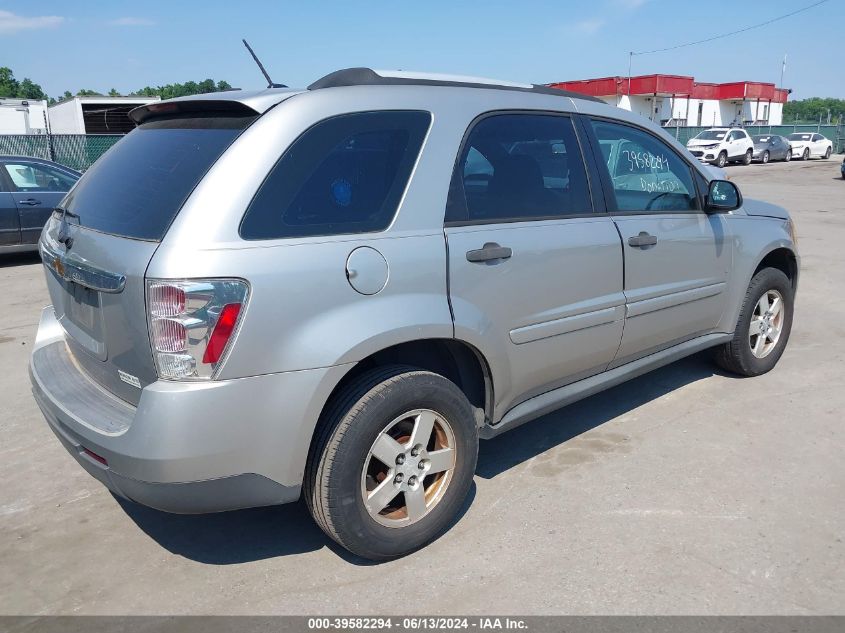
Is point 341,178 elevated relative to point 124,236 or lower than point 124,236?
elevated

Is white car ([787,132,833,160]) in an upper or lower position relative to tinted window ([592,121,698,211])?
upper

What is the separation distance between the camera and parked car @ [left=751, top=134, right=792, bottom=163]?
110ft

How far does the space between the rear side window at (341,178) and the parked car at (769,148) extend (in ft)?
115

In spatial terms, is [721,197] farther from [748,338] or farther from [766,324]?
[766,324]

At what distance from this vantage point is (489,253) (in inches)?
120

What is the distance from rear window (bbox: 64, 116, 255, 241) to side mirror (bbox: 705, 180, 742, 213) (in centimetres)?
286

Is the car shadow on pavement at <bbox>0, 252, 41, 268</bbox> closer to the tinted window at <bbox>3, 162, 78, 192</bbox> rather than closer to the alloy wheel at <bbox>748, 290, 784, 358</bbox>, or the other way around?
the tinted window at <bbox>3, 162, 78, 192</bbox>

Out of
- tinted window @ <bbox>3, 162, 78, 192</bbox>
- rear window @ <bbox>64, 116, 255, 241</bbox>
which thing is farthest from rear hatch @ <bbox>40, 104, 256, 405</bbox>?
tinted window @ <bbox>3, 162, 78, 192</bbox>

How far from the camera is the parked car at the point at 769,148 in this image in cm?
3356

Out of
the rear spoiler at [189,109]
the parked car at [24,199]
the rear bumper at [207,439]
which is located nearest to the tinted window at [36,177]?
the parked car at [24,199]

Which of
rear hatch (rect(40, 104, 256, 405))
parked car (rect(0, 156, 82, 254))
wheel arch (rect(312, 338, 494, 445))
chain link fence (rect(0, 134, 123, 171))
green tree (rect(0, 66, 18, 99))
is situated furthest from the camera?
green tree (rect(0, 66, 18, 99))

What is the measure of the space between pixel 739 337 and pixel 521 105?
7.97 feet

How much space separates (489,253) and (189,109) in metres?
1.39

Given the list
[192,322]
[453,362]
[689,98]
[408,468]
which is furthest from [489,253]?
[689,98]
